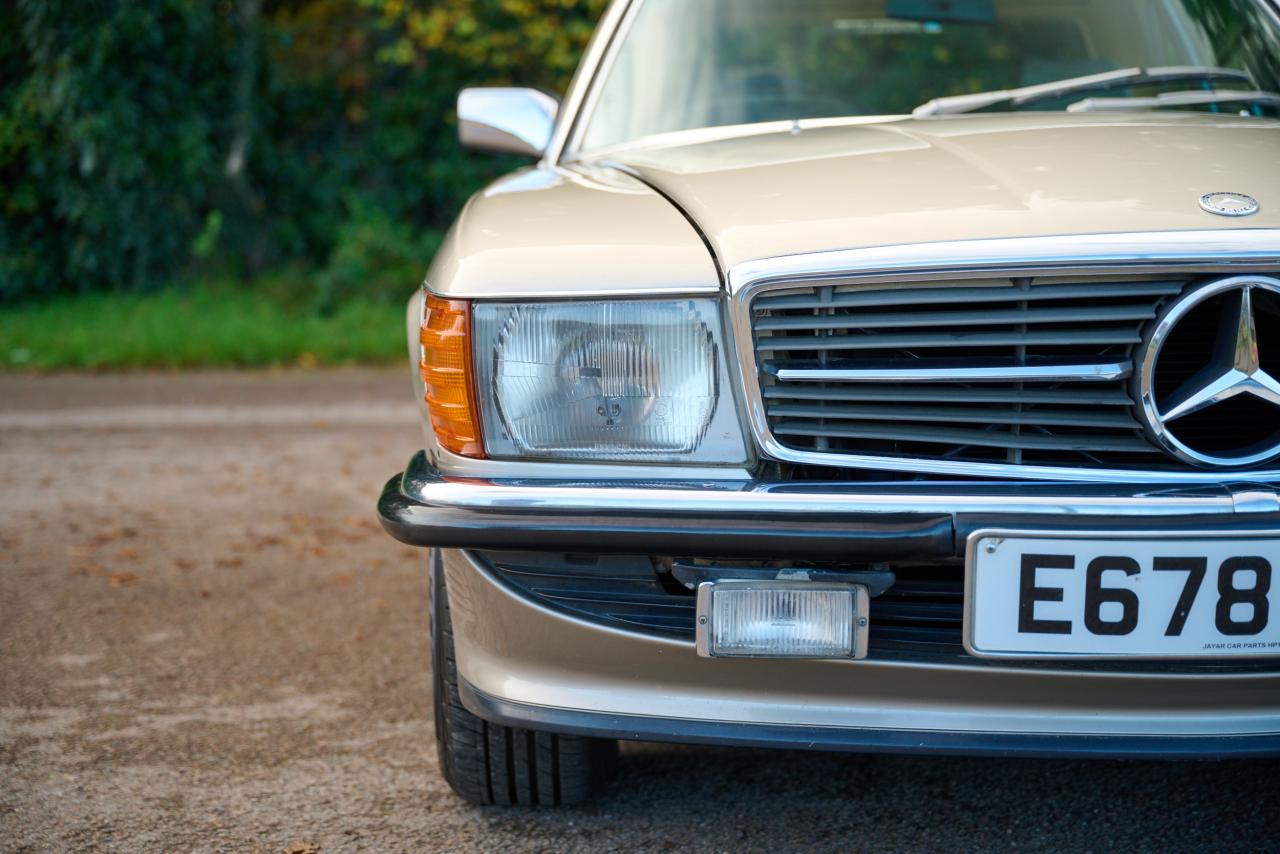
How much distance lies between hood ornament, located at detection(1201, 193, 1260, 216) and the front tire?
49.3 inches

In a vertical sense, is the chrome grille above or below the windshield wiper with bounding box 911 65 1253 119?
below

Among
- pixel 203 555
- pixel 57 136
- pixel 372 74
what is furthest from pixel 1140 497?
pixel 372 74

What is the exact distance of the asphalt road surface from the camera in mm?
2129

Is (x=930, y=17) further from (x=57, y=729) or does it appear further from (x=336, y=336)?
(x=336, y=336)

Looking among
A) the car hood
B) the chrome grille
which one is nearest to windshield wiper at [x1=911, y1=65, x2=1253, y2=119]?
the car hood

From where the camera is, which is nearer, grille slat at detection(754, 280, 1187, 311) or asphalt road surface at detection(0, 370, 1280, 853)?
grille slat at detection(754, 280, 1187, 311)

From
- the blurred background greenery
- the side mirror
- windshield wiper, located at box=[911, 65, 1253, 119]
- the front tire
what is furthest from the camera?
the blurred background greenery

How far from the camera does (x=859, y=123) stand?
2.59 meters

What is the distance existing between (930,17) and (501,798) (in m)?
1.97

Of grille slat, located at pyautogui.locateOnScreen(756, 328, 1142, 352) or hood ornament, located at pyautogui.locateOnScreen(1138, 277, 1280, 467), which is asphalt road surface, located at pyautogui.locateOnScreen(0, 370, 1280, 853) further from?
grille slat, located at pyautogui.locateOnScreen(756, 328, 1142, 352)

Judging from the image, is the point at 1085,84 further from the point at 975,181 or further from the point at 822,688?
the point at 822,688

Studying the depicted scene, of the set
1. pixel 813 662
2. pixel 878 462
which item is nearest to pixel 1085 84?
pixel 878 462

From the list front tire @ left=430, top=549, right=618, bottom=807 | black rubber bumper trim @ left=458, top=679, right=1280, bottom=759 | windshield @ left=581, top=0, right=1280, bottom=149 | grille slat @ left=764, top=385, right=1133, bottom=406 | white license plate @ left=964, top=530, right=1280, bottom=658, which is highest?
windshield @ left=581, top=0, right=1280, bottom=149

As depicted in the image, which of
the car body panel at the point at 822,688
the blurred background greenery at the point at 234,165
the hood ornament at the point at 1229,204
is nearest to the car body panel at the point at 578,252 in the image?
the car body panel at the point at 822,688
